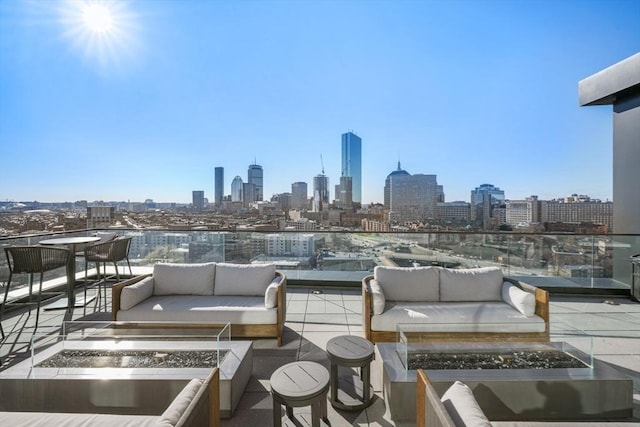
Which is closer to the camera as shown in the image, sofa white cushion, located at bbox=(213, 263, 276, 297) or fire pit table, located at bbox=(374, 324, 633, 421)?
fire pit table, located at bbox=(374, 324, 633, 421)

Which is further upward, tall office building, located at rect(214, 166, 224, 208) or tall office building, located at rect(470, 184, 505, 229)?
tall office building, located at rect(214, 166, 224, 208)

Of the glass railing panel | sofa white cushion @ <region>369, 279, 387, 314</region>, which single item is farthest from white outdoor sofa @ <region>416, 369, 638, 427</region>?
the glass railing panel

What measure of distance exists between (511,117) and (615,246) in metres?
4.36

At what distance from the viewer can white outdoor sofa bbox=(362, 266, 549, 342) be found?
2.26 metres

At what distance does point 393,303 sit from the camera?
323cm

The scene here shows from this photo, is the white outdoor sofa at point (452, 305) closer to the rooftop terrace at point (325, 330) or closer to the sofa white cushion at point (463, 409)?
the rooftop terrace at point (325, 330)

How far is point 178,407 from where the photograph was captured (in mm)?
1132

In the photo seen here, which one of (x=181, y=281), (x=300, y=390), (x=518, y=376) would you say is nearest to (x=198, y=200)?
(x=181, y=281)

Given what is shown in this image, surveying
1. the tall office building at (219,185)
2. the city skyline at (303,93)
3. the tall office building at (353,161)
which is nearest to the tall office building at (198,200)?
the city skyline at (303,93)

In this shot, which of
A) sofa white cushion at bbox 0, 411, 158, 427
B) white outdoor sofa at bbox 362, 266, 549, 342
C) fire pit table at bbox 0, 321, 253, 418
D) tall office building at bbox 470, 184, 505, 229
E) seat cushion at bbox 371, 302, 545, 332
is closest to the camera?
sofa white cushion at bbox 0, 411, 158, 427

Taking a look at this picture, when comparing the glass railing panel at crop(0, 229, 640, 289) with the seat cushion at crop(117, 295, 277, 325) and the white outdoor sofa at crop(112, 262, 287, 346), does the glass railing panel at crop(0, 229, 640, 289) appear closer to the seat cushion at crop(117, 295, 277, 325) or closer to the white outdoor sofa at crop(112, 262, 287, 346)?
the white outdoor sofa at crop(112, 262, 287, 346)

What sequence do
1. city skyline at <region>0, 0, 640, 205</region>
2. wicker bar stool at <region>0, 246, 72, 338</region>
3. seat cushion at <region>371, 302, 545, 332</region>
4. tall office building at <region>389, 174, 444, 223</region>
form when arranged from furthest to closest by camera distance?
1. tall office building at <region>389, 174, 444, 223</region>
2. city skyline at <region>0, 0, 640, 205</region>
3. wicker bar stool at <region>0, 246, 72, 338</region>
4. seat cushion at <region>371, 302, 545, 332</region>

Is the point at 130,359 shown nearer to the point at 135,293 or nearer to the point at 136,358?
the point at 136,358

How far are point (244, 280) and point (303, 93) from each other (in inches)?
247
